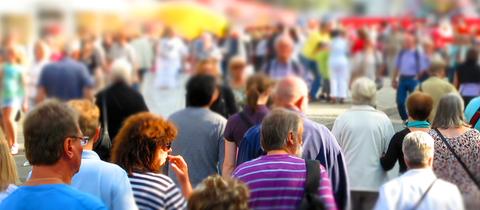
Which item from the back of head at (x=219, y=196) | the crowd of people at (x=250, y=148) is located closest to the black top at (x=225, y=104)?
the crowd of people at (x=250, y=148)

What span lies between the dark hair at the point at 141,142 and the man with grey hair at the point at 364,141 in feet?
7.65

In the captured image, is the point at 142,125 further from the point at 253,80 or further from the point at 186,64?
the point at 186,64

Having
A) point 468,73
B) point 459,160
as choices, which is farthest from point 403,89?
point 459,160

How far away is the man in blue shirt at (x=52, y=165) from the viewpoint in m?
5.22

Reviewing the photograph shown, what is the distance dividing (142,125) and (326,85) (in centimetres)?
965

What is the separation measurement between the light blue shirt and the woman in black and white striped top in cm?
18

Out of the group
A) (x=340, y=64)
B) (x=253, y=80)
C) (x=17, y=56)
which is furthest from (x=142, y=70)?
(x=253, y=80)

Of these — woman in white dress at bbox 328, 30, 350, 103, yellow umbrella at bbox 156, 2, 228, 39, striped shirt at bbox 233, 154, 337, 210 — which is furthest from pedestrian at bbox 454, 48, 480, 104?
yellow umbrella at bbox 156, 2, 228, 39

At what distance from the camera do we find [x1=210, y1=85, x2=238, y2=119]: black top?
11562 millimetres

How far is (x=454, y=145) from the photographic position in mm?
8492

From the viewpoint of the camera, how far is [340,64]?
20.8 meters

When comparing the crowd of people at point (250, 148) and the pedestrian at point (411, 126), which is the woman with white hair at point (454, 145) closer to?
the crowd of people at point (250, 148)

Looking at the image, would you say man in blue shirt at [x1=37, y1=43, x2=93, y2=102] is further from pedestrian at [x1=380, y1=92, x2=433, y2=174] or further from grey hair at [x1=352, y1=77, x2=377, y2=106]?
pedestrian at [x1=380, y1=92, x2=433, y2=174]

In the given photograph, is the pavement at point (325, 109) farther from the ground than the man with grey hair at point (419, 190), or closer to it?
closer to it
